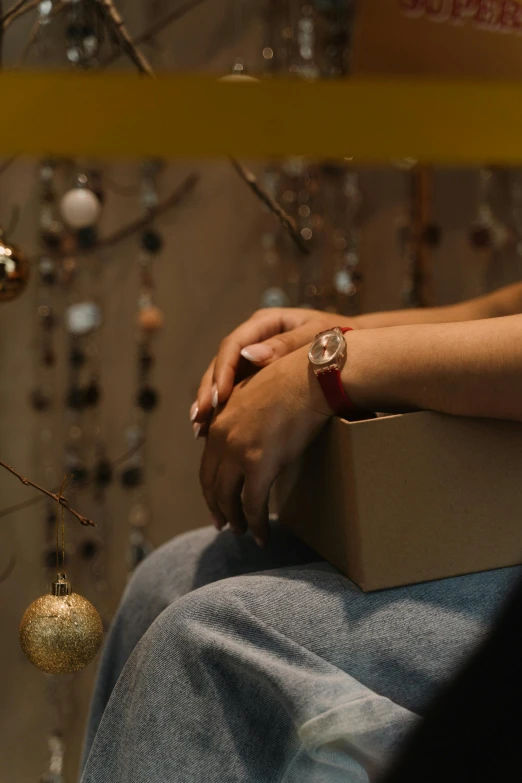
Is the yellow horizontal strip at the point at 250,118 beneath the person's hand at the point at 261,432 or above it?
above

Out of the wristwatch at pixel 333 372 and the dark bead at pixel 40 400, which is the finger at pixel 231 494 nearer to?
the wristwatch at pixel 333 372

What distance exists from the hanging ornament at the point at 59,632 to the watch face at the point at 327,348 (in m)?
0.22

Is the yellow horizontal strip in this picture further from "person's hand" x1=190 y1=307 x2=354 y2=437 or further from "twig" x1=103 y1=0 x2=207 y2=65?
"twig" x1=103 y1=0 x2=207 y2=65

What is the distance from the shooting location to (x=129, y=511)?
75 centimetres

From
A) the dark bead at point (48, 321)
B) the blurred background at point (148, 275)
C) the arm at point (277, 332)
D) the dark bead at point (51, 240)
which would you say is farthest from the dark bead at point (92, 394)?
the arm at point (277, 332)

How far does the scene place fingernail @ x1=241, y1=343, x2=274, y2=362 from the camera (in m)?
0.58

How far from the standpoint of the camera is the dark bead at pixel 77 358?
0.96 meters

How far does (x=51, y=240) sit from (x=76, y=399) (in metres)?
0.23

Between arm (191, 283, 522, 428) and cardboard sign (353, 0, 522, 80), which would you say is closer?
cardboard sign (353, 0, 522, 80)

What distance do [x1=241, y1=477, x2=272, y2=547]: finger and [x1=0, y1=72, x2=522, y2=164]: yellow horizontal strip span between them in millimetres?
243

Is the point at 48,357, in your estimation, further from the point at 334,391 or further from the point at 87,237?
the point at 334,391

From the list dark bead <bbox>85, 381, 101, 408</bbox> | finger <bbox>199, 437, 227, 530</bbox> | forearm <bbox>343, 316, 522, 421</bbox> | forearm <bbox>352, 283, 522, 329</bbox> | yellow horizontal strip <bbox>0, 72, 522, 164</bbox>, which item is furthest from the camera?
dark bead <bbox>85, 381, 101, 408</bbox>

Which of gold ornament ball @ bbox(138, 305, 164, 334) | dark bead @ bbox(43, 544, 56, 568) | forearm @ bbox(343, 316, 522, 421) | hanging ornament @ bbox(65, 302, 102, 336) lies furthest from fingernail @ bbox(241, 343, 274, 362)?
hanging ornament @ bbox(65, 302, 102, 336)

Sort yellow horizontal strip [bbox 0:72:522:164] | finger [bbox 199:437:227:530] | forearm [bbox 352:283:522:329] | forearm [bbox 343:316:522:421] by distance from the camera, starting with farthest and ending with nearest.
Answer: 1. forearm [bbox 352:283:522:329]
2. finger [bbox 199:437:227:530]
3. forearm [bbox 343:316:522:421]
4. yellow horizontal strip [bbox 0:72:522:164]
